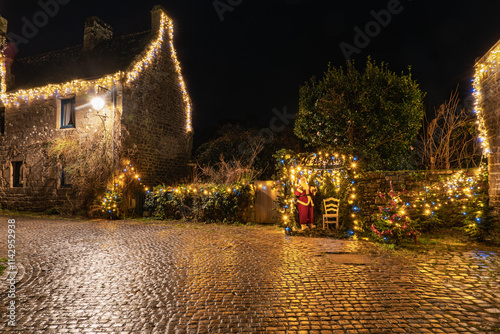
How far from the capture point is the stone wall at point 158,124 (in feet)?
46.9

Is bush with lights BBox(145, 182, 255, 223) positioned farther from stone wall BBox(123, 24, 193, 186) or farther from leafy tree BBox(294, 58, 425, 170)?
leafy tree BBox(294, 58, 425, 170)

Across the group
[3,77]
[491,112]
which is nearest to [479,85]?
[491,112]

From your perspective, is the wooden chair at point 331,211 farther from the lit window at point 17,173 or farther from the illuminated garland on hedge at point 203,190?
the lit window at point 17,173

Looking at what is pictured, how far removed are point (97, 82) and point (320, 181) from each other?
11.0 metres

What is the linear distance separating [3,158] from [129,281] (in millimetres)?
15751

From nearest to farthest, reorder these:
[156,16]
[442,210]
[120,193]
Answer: [442,210]
[120,193]
[156,16]

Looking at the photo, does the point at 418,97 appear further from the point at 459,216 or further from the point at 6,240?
the point at 6,240

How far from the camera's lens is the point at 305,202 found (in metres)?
8.80

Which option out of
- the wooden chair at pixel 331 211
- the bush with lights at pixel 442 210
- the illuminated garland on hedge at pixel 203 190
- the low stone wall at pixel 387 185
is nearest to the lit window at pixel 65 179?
the illuminated garland on hedge at pixel 203 190

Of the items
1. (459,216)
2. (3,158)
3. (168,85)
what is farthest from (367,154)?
(3,158)

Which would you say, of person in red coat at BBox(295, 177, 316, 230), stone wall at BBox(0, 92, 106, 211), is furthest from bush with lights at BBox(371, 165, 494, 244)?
stone wall at BBox(0, 92, 106, 211)

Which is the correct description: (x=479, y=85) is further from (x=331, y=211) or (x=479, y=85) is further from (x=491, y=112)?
(x=331, y=211)

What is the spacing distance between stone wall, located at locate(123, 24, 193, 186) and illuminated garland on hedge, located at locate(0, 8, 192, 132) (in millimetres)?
281

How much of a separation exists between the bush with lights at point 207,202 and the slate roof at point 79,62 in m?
6.18
